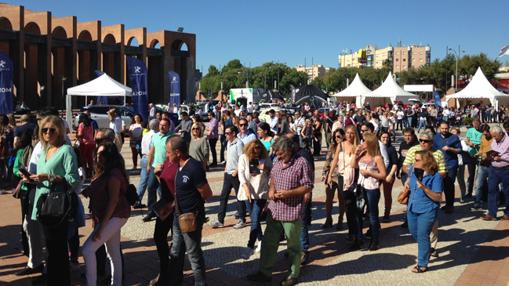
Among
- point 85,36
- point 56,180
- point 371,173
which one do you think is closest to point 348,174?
point 371,173

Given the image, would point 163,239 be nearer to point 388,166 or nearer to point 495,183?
point 388,166

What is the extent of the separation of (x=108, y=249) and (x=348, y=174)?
11.4ft

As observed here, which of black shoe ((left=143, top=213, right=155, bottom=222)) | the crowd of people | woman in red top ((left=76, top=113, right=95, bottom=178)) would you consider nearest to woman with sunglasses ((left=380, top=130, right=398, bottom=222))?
the crowd of people

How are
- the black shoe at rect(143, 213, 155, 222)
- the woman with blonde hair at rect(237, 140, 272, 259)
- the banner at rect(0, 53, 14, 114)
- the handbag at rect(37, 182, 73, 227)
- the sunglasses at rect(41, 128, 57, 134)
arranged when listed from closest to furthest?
the handbag at rect(37, 182, 73, 227) → the sunglasses at rect(41, 128, 57, 134) → the woman with blonde hair at rect(237, 140, 272, 259) → the black shoe at rect(143, 213, 155, 222) → the banner at rect(0, 53, 14, 114)

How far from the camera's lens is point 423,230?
603 centimetres

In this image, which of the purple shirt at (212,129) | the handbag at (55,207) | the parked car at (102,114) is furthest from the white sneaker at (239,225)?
the parked car at (102,114)

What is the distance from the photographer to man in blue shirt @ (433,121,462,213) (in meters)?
9.36

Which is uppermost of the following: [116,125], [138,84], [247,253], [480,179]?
[138,84]

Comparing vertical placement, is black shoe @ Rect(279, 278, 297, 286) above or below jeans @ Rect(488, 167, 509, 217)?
below

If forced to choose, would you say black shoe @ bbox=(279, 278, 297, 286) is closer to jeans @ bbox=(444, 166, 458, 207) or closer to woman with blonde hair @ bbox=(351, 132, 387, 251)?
woman with blonde hair @ bbox=(351, 132, 387, 251)

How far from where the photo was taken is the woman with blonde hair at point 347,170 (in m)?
7.06

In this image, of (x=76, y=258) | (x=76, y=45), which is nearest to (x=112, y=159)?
(x=76, y=258)

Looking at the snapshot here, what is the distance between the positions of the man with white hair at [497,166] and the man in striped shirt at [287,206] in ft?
15.0

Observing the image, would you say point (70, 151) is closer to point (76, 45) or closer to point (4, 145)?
point (4, 145)
